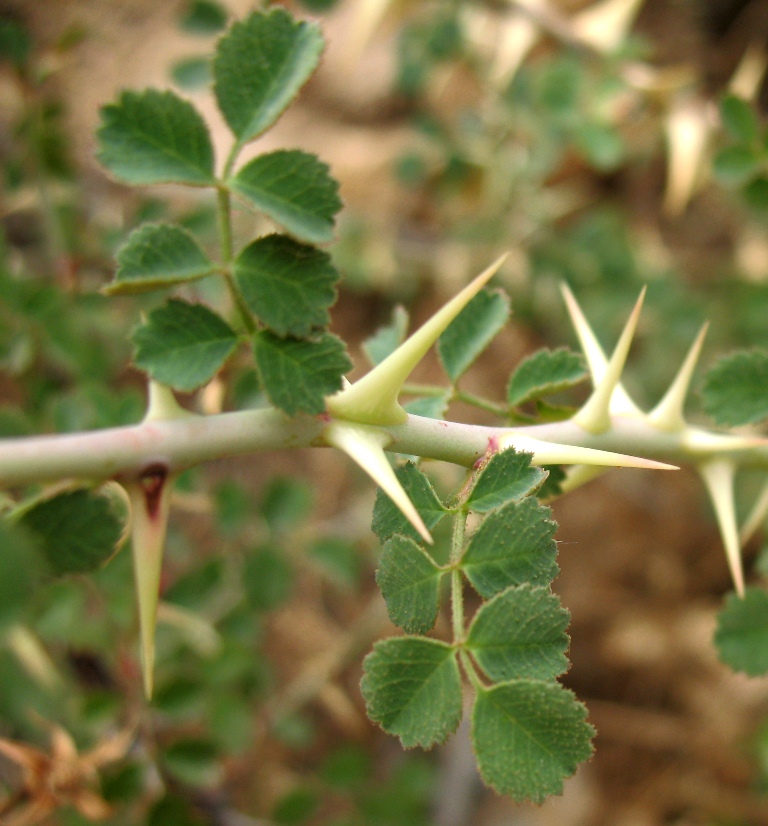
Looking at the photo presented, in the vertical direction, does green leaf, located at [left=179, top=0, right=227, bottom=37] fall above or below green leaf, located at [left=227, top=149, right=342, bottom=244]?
below

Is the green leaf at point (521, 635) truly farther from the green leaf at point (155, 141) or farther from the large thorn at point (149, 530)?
the green leaf at point (155, 141)

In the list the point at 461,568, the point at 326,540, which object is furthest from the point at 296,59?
the point at 326,540

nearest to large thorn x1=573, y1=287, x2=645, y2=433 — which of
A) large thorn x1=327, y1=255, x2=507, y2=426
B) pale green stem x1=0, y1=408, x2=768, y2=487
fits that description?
pale green stem x1=0, y1=408, x2=768, y2=487

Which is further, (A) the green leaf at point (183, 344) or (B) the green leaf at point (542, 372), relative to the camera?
(B) the green leaf at point (542, 372)

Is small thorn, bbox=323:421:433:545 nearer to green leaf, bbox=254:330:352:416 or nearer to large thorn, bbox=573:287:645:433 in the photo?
green leaf, bbox=254:330:352:416

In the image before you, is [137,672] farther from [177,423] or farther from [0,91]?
[0,91]

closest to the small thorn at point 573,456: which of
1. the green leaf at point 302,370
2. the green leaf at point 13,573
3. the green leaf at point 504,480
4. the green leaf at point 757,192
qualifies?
the green leaf at point 504,480

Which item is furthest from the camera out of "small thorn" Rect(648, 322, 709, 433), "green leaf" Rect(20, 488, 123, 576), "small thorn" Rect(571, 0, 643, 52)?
"small thorn" Rect(571, 0, 643, 52)
